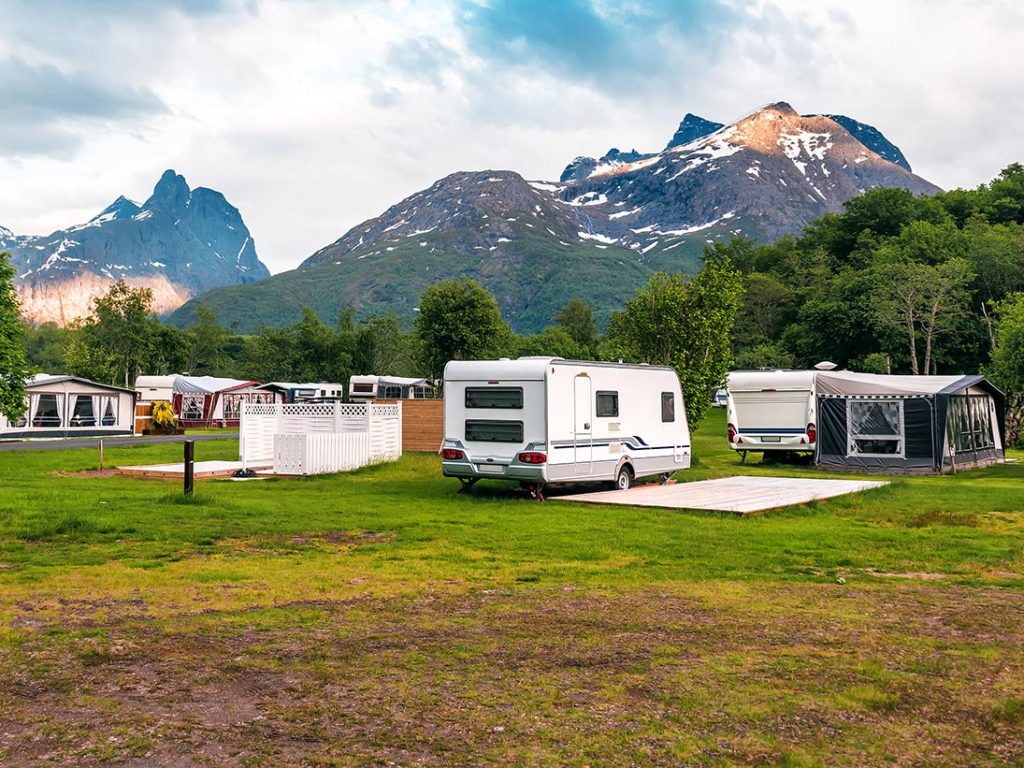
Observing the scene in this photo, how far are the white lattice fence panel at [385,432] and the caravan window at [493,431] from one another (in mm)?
6902

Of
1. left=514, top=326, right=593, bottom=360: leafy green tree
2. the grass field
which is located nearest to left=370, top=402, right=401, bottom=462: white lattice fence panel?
the grass field

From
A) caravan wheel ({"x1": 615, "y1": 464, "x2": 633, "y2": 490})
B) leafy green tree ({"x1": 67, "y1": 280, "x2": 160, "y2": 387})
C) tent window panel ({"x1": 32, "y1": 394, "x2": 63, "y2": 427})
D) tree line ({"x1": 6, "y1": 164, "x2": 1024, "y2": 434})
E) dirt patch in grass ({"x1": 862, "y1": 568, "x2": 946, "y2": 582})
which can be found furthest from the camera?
leafy green tree ({"x1": 67, "y1": 280, "x2": 160, "y2": 387})

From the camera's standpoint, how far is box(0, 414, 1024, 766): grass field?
4.32 meters

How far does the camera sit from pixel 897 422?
23.4m

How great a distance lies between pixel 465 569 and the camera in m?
9.20

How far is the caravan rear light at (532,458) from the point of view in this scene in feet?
50.3

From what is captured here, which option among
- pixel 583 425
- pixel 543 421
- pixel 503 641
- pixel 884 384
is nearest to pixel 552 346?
pixel 884 384

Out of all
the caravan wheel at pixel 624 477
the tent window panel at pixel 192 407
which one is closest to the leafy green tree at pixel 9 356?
the caravan wheel at pixel 624 477

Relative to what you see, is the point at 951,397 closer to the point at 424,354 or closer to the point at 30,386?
the point at 30,386

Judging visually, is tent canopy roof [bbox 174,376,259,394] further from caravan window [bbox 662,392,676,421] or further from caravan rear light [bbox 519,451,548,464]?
caravan rear light [bbox 519,451,548,464]

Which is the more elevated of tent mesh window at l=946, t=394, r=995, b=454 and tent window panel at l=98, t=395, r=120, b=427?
tent window panel at l=98, t=395, r=120, b=427

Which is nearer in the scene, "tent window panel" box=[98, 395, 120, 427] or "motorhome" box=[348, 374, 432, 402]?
"tent window panel" box=[98, 395, 120, 427]

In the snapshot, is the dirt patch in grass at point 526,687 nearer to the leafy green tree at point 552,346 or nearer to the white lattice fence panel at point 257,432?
the white lattice fence panel at point 257,432

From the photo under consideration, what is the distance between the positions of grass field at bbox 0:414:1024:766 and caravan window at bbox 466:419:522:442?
3.23m
